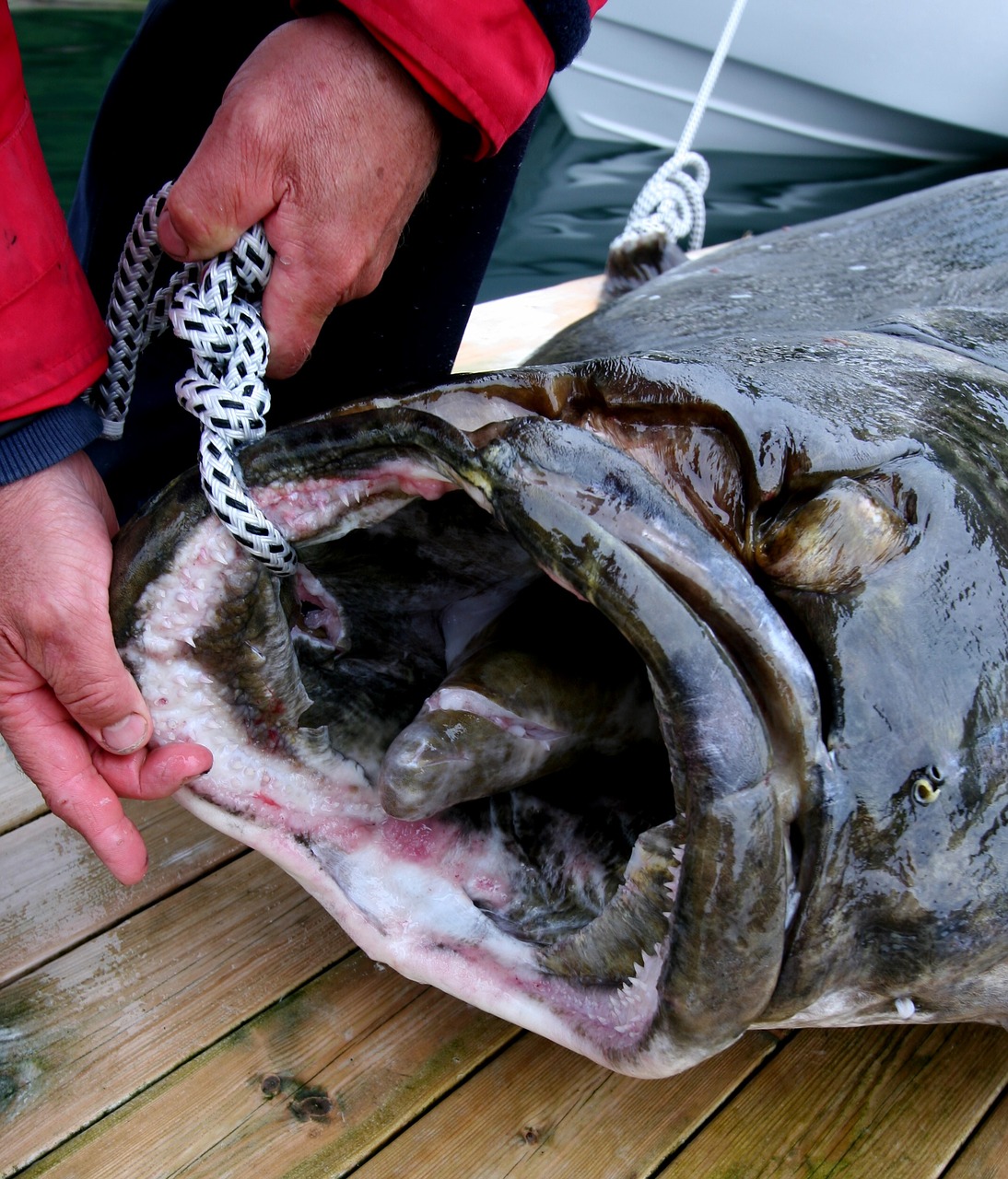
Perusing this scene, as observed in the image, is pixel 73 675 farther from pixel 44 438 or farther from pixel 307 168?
pixel 307 168

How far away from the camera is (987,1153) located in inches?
58.3

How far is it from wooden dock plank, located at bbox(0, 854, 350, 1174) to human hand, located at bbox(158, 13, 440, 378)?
838 mm

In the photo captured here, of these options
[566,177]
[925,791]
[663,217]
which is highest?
[925,791]

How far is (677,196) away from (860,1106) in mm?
2951

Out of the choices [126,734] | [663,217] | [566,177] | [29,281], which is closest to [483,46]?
[29,281]

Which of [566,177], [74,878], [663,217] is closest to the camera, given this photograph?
[74,878]

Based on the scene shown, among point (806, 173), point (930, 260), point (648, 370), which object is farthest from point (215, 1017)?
point (806, 173)

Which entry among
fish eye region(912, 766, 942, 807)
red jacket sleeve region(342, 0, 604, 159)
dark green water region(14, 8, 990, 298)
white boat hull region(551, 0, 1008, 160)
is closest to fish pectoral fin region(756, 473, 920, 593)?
fish eye region(912, 766, 942, 807)

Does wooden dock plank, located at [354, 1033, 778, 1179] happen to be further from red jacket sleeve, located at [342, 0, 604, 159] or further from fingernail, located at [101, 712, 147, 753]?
red jacket sleeve, located at [342, 0, 604, 159]

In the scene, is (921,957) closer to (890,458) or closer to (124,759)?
(890,458)

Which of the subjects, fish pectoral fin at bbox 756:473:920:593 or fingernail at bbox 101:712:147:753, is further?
fingernail at bbox 101:712:147:753

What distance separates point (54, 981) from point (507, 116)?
1.32 metres

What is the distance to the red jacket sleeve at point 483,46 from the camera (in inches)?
49.2

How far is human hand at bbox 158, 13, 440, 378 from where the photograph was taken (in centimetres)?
122
